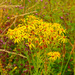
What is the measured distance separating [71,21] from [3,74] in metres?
1.57

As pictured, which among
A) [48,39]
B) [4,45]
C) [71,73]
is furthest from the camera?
[4,45]

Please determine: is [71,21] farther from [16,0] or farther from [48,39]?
[16,0]

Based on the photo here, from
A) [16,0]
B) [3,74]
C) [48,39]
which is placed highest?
[16,0]

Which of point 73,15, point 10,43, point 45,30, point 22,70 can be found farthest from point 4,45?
point 73,15

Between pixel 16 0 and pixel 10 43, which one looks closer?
pixel 10 43

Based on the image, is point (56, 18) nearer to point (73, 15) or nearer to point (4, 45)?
point (73, 15)

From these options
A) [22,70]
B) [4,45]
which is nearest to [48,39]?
[22,70]

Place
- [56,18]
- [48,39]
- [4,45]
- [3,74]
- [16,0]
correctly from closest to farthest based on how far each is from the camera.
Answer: [48,39] → [3,74] → [4,45] → [56,18] → [16,0]

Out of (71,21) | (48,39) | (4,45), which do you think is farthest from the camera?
(71,21)

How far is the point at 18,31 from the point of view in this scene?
1.58 m

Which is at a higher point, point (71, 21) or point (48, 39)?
point (71, 21)

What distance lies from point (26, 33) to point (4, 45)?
3.28 ft

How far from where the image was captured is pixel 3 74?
1.67 meters

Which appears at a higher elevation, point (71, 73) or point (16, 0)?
point (16, 0)
